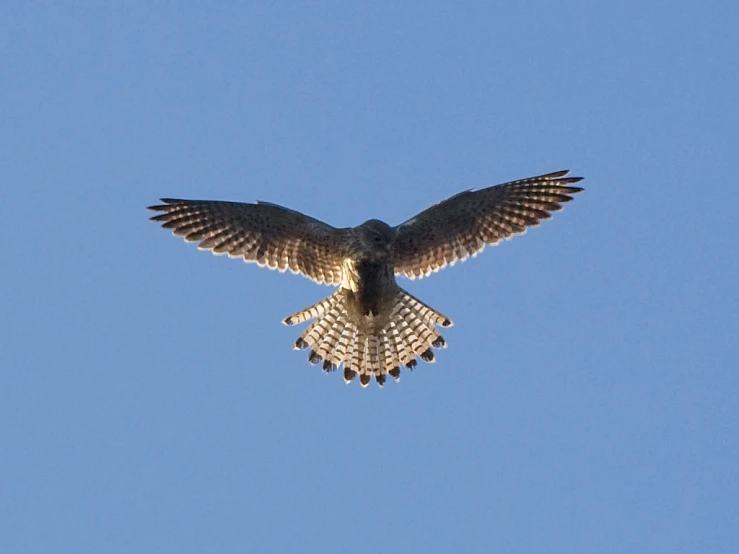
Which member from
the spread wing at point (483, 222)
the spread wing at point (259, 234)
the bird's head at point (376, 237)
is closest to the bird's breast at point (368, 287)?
the bird's head at point (376, 237)

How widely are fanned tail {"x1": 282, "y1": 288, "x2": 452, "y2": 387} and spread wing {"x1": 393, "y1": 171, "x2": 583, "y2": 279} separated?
58 cm

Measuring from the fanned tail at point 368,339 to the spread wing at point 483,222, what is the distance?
58cm

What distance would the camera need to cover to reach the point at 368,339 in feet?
48.1

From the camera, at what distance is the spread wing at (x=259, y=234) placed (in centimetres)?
1429

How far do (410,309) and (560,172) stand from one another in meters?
2.46

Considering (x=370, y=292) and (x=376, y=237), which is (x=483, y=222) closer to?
(x=376, y=237)

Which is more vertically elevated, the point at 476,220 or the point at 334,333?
the point at 476,220

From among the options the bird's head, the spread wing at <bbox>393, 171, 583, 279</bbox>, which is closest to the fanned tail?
the spread wing at <bbox>393, 171, 583, 279</bbox>

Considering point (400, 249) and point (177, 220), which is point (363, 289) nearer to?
point (400, 249)

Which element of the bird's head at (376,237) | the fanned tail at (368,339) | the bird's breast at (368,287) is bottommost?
the fanned tail at (368,339)

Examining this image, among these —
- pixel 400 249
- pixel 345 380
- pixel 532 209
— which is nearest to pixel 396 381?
pixel 345 380

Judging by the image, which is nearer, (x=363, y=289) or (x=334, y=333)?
(x=363, y=289)

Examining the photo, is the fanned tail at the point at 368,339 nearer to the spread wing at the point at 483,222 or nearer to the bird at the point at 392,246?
the bird at the point at 392,246

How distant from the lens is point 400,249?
47.6 ft
